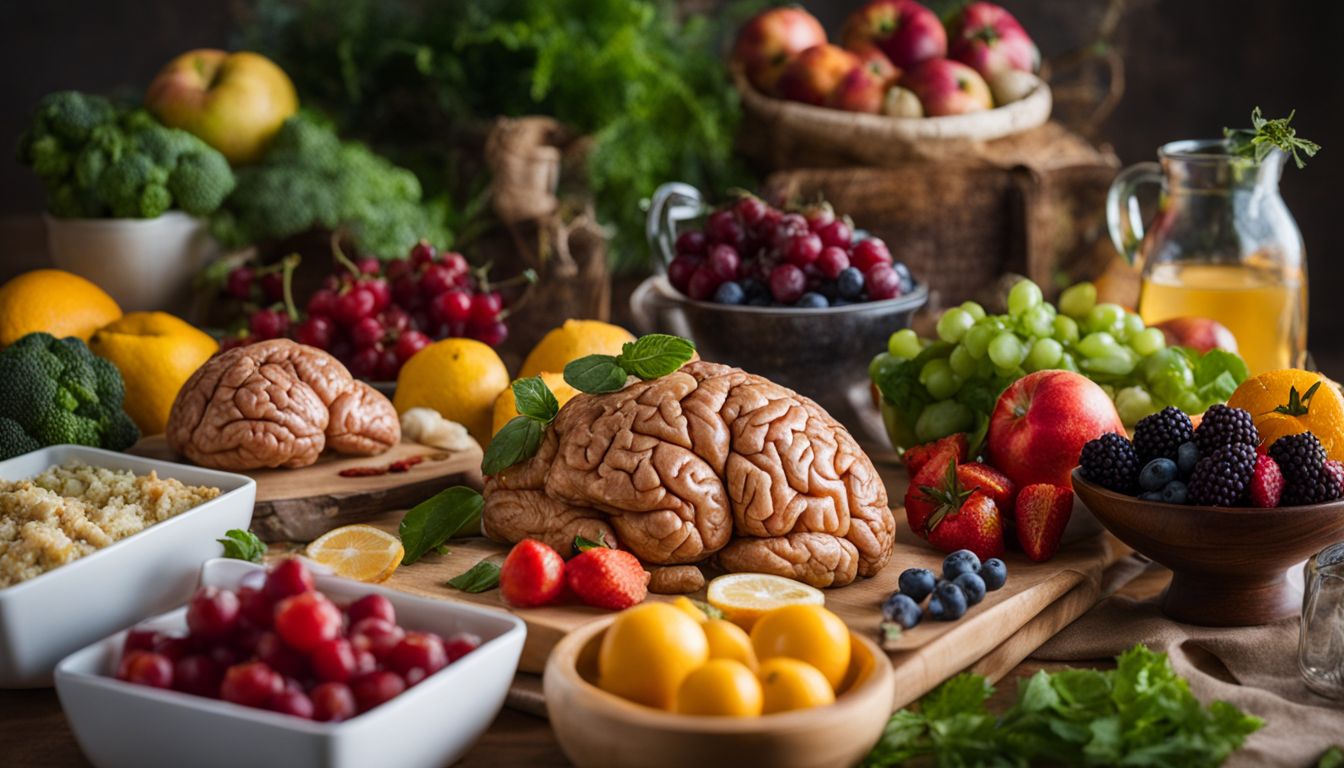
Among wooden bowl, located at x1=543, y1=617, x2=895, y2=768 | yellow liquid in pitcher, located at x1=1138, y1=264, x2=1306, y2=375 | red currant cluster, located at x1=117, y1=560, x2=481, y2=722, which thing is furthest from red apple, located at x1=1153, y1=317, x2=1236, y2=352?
red currant cluster, located at x1=117, y1=560, x2=481, y2=722

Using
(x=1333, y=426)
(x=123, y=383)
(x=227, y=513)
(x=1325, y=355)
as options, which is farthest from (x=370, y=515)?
(x=1325, y=355)

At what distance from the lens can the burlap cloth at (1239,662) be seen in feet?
5.76

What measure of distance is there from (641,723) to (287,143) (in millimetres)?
2898

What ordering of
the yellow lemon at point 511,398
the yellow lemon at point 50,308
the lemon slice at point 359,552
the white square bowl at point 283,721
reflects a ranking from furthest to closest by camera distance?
the yellow lemon at point 50,308, the yellow lemon at point 511,398, the lemon slice at point 359,552, the white square bowl at point 283,721

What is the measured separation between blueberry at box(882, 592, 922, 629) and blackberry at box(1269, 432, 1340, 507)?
0.56m

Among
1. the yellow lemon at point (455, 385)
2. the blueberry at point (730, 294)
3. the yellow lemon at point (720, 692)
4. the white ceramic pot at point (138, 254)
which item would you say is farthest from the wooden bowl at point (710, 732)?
the white ceramic pot at point (138, 254)

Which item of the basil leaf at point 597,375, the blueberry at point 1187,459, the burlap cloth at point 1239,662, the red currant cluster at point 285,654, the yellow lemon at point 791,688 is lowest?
the burlap cloth at point 1239,662

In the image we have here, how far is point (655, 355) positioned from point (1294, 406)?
1.04m

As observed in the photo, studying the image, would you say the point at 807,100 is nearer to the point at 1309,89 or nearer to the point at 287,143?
the point at 287,143

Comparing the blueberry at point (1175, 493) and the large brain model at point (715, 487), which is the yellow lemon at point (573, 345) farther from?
the blueberry at point (1175, 493)

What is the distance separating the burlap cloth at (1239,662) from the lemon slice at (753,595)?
422 mm

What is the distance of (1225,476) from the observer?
6.36 ft

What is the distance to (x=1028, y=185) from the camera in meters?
3.87

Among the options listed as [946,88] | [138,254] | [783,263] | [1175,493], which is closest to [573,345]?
[783,263]
